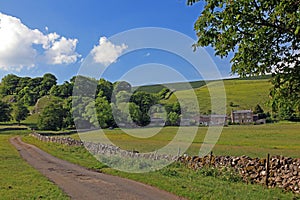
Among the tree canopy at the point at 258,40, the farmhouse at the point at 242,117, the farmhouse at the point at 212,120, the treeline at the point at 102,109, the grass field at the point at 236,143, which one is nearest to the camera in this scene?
the tree canopy at the point at 258,40

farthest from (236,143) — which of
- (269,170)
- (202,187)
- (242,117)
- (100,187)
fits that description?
(242,117)

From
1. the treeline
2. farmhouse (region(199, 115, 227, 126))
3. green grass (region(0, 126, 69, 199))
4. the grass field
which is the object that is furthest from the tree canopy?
farmhouse (region(199, 115, 227, 126))

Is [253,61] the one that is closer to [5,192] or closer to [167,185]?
[167,185]

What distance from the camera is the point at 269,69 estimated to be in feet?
40.5

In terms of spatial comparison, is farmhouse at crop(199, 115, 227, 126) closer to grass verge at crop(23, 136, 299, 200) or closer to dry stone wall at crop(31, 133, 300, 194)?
dry stone wall at crop(31, 133, 300, 194)

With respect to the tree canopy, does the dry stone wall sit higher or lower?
lower

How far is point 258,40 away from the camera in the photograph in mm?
10945

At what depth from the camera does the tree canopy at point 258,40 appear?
33.6 feet

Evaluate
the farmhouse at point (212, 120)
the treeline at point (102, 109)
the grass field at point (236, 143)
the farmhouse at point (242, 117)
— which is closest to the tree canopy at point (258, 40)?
the grass field at point (236, 143)

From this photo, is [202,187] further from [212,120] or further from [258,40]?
[212,120]

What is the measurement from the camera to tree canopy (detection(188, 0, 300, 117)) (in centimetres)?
1025

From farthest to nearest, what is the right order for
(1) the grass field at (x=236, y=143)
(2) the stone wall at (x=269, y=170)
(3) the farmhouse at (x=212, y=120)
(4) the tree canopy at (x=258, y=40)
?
(3) the farmhouse at (x=212, y=120)
(1) the grass field at (x=236, y=143)
(2) the stone wall at (x=269, y=170)
(4) the tree canopy at (x=258, y=40)

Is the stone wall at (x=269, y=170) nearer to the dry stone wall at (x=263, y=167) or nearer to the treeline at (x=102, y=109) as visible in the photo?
the dry stone wall at (x=263, y=167)

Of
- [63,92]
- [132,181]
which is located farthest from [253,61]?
[63,92]
